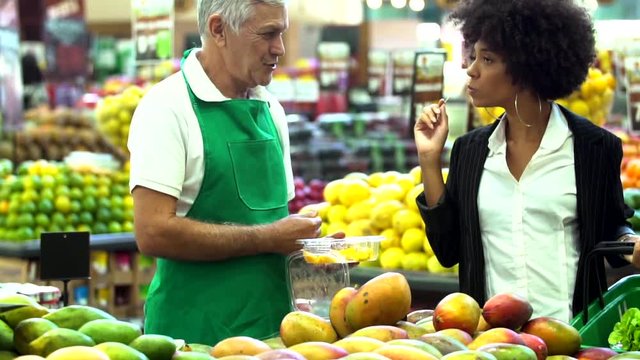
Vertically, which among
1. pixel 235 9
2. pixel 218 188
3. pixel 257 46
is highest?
pixel 235 9

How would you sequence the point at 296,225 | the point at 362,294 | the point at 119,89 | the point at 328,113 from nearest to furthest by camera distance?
the point at 362,294 → the point at 296,225 → the point at 119,89 → the point at 328,113

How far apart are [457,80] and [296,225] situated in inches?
99.1

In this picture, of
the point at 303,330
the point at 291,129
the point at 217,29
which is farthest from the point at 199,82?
the point at 291,129

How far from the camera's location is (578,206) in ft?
11.3

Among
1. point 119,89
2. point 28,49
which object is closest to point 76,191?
point 119,89

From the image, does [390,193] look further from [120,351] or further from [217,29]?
[120,351]

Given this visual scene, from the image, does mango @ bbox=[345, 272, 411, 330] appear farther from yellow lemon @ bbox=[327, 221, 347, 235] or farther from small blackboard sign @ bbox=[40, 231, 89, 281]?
yellow lemon @ bbox=[327, 221, 347, 235]

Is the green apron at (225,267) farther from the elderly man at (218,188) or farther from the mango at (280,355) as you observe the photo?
the mango at (280,355)

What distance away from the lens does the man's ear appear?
11.6 feet

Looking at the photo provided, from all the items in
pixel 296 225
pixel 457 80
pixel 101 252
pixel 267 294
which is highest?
pixel 457 80

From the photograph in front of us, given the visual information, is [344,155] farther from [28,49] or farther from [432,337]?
[432,337]

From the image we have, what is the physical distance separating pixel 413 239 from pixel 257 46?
73.8 inches

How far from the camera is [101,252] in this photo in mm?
6777

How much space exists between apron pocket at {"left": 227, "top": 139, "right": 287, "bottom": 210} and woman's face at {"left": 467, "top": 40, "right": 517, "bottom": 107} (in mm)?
658
